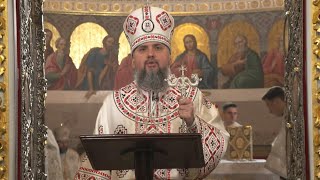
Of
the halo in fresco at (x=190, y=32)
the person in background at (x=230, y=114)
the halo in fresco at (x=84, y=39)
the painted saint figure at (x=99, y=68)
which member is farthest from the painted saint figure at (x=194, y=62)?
the halo in fresco at (x=84, y=39)

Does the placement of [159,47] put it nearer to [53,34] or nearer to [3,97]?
[53,34]

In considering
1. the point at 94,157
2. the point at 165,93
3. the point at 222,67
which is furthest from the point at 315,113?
the point at 222,67

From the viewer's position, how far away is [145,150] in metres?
4.73

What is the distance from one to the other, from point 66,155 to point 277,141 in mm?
2334

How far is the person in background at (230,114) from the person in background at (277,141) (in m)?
0.37

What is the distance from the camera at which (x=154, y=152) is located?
4.83 meters

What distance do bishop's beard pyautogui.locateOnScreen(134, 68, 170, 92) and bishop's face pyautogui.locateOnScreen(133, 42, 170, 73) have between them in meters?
0.04

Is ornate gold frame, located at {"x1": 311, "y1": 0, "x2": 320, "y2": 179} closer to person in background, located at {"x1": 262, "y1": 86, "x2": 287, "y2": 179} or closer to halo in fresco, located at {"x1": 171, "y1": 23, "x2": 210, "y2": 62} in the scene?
person in background, located at {"x1": 262, "y1": 86, "x2": 287, "y2": 179}

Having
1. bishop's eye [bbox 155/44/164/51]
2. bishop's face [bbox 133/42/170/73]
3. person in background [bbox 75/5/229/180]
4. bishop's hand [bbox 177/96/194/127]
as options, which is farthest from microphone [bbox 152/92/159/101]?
bishop's hand [bbox 177/96/194/127]

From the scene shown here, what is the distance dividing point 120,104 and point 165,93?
1.45 ft

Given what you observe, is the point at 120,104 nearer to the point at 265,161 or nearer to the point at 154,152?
the point at 265,161

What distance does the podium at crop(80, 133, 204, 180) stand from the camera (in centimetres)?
457

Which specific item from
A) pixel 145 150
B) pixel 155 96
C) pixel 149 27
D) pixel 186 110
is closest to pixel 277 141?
pixel 155 96

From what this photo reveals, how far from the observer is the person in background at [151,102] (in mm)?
7234
